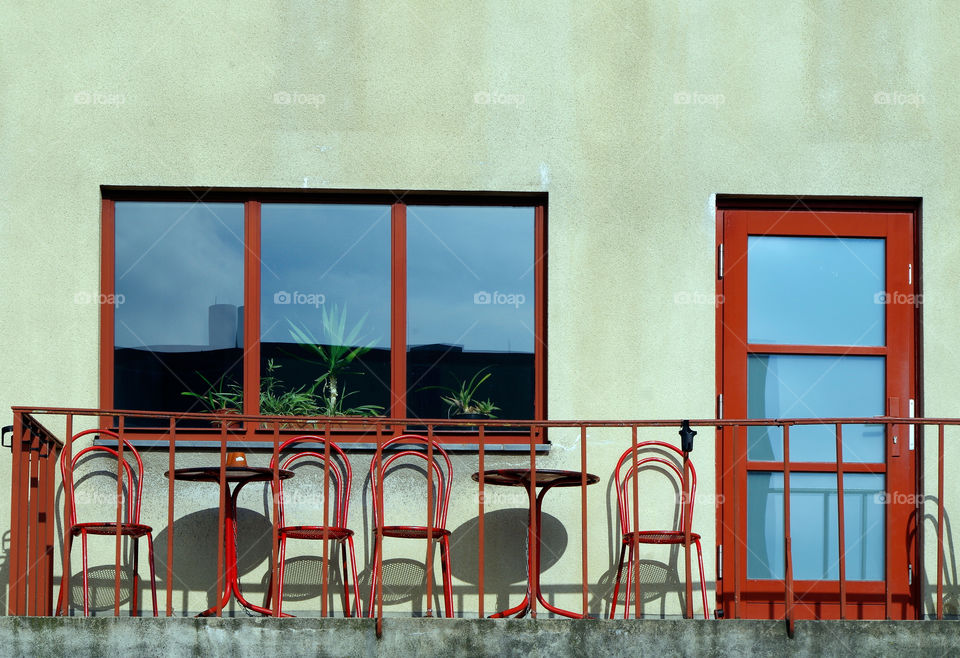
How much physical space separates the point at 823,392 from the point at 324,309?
258 centimetres

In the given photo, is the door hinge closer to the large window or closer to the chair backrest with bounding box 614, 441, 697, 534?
the chair backrest with bounding box 614, 441, 697, 534

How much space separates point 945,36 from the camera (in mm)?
6145

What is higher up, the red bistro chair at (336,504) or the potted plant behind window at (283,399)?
the potted plant behind window at (283,399)

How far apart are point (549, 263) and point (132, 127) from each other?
2.23 meters

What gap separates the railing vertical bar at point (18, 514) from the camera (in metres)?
4.88

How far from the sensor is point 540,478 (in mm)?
5293

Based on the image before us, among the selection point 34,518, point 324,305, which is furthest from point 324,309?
A: point 34,518

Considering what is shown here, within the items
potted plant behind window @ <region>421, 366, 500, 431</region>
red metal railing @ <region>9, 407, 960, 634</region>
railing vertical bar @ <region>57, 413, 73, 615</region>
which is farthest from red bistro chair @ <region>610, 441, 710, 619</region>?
railing vertical bar @ <region>57, 413, 73, 615</region>

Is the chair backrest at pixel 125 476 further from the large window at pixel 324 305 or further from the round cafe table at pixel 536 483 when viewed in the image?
the round cafe table at pixel 536 483

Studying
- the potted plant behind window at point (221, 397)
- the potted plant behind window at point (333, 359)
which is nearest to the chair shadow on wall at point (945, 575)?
A: the potted plant behind window at point (333, 359)

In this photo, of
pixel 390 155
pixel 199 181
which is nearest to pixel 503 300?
pixel 390 155

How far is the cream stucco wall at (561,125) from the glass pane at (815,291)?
0.84 feet

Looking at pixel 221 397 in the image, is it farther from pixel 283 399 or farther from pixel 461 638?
pixel 461 638

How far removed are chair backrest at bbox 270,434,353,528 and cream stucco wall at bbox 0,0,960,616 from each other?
3.54 feet
